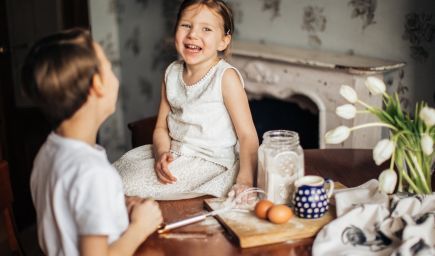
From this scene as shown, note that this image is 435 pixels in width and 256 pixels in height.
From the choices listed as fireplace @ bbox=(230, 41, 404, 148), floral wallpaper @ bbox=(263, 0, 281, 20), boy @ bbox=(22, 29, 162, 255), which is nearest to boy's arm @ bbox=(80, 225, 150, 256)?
boy @ bbox=(22, 29, 162, 255)

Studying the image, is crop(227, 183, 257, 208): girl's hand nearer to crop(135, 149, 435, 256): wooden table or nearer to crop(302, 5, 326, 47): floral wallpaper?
crop(135, 149, 435, 256): wooden table

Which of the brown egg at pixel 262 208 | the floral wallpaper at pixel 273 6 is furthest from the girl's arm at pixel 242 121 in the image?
the floral wallpaper at pixel 273 6

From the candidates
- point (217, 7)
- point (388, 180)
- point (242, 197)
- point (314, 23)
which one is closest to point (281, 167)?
point (242, 197)

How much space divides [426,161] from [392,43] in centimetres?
123

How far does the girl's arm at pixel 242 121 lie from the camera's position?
1508 mm

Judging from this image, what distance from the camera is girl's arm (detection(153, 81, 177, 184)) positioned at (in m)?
1.54

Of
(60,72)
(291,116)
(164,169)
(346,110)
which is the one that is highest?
(60,72)

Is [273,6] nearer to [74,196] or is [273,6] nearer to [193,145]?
[193,145]

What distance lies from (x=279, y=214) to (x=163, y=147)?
610 mm

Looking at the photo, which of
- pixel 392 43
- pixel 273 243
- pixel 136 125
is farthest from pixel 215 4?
pixel 392 43

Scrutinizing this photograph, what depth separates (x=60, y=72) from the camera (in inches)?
39.1

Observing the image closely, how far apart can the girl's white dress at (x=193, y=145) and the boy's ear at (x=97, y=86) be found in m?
0.50

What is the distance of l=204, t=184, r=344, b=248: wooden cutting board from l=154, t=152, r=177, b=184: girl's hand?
0.32 metres

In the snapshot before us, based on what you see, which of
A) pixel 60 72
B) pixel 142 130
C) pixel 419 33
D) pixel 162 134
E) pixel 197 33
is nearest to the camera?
pixel 60 72
